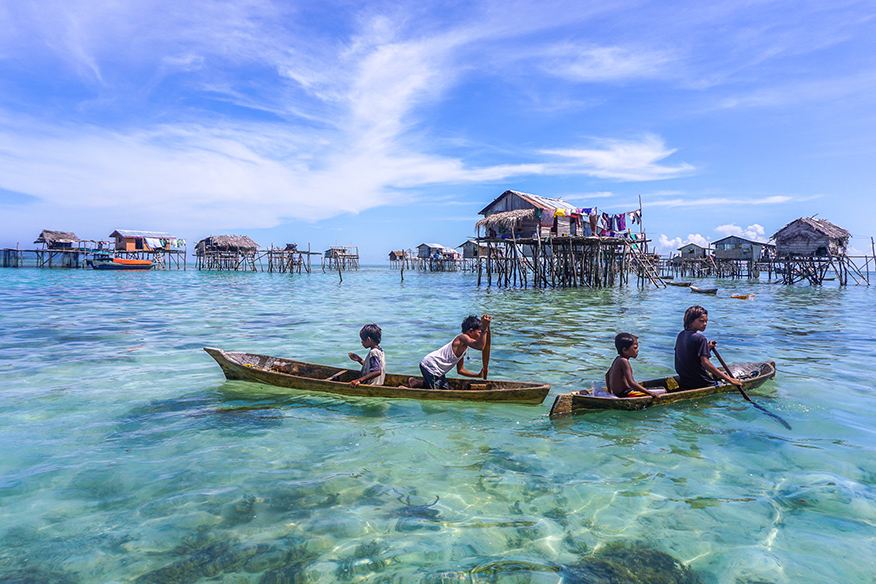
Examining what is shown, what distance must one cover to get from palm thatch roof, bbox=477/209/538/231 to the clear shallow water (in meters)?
22.9

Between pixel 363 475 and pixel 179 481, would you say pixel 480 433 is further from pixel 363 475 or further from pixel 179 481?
pixel 179 481

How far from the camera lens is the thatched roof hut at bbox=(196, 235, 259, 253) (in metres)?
63.5

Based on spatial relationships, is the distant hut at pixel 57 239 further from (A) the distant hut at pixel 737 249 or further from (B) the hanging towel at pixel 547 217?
(A) the distant hut at pixel 737 249

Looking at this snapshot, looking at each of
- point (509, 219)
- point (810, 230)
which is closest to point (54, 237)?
point (509, 219)

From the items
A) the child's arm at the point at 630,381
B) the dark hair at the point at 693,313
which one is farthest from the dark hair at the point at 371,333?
the dark hair at the point at 693,313

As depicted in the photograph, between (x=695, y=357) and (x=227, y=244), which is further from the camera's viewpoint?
(x=227, y=244)

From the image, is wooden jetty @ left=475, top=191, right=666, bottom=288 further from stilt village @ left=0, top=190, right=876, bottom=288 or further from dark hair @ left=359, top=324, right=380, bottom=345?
dark hair @ left=359, top=324, right=380, bottom=345

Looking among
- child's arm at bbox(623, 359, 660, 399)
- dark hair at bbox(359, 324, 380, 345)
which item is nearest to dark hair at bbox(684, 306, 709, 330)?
child's arm at bbox(623, 359, 660, 399)

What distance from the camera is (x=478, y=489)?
14.8 ft

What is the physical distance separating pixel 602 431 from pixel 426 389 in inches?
98.2

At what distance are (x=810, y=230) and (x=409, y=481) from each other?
155 feet

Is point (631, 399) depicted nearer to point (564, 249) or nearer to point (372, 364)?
point (372, 364)

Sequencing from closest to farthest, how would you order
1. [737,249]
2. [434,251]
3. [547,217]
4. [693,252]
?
1. [547,217]
2. [737,249]
3. [693,252]
4. [434,251]

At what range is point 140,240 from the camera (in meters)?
59.0
